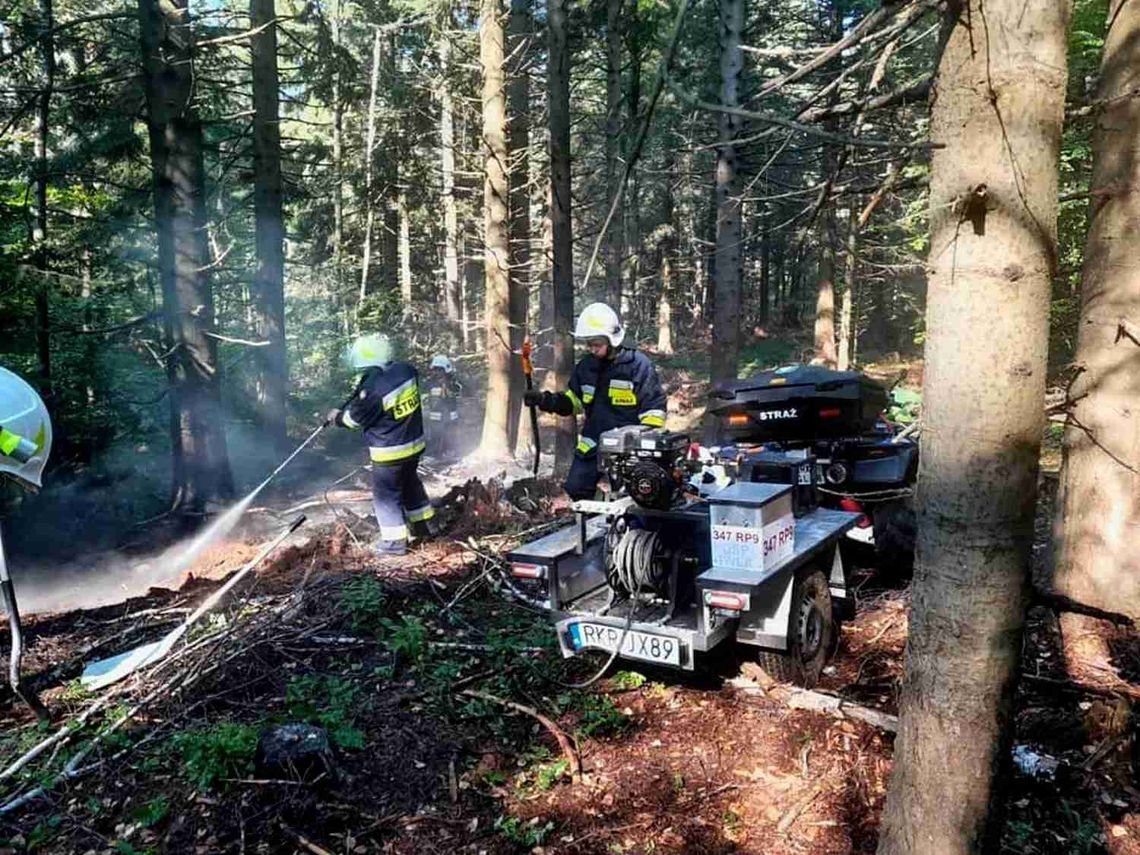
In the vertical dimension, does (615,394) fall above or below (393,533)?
above

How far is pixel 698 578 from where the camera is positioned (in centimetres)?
417

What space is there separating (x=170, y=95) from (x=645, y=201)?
84.3 ft

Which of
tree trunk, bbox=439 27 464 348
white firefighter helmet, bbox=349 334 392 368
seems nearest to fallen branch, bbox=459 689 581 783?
white firefighter helmet, bbox=349 334 392 368

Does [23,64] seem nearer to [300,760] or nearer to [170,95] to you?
[170,95]

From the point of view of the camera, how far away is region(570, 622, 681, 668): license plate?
4.31 meters

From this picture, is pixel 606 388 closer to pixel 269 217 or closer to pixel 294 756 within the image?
pixel 294 756

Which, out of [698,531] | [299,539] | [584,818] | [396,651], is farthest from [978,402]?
[299,539]

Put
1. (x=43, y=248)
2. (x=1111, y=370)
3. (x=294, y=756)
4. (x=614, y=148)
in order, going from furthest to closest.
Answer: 1. (x=614, y=148)
2. (x=43, y=248)
3. (x=1111, y=370)
4. (x=294, y=756)

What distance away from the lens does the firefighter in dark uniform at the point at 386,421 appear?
7.76 m

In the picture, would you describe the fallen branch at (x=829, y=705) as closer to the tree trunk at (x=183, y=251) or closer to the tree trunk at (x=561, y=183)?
the tree trunk at (x=561, y=183)

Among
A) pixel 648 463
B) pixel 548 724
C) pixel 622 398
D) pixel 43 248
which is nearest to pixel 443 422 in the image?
pixel 43 248

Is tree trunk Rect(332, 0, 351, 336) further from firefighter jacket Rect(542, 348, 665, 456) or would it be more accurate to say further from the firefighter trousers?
firefighter jacket Rect(542, 348, 665, 456)

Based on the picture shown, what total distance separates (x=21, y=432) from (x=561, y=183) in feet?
25.4

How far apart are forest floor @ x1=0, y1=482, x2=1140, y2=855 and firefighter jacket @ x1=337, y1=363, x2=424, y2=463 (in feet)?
7.73
